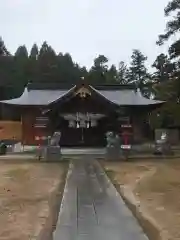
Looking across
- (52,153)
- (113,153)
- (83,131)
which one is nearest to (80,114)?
(83,131)

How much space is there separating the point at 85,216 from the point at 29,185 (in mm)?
5591

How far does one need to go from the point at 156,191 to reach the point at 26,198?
3345mm

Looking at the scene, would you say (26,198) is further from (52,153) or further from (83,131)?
(83,131)

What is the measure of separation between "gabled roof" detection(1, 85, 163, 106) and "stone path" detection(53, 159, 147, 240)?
65.3ft

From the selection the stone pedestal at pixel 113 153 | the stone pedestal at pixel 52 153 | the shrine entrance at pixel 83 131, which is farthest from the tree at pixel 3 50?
the stone pedestal at pixel 113 153

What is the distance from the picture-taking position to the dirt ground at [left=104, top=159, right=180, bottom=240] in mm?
8245

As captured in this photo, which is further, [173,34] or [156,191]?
[173,34]

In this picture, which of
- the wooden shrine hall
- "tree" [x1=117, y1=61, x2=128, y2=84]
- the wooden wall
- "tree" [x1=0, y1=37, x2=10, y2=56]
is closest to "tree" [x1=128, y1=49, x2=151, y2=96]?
"tree" [x1=117, y1=61, x2=128, y2=84]

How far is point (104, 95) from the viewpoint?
3591 cm

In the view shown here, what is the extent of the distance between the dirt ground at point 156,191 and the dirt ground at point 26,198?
6.32 ft

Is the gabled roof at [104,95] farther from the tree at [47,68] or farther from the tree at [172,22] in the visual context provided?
the tree at [47,68]

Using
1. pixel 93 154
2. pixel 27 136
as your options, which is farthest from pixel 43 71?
pixel 93 154

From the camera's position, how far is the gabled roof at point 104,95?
33.9 m

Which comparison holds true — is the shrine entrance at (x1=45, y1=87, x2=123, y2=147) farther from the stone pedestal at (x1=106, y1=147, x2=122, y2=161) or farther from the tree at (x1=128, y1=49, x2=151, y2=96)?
the tree at (x1=128, y1=49, x2=151, y2=96)
